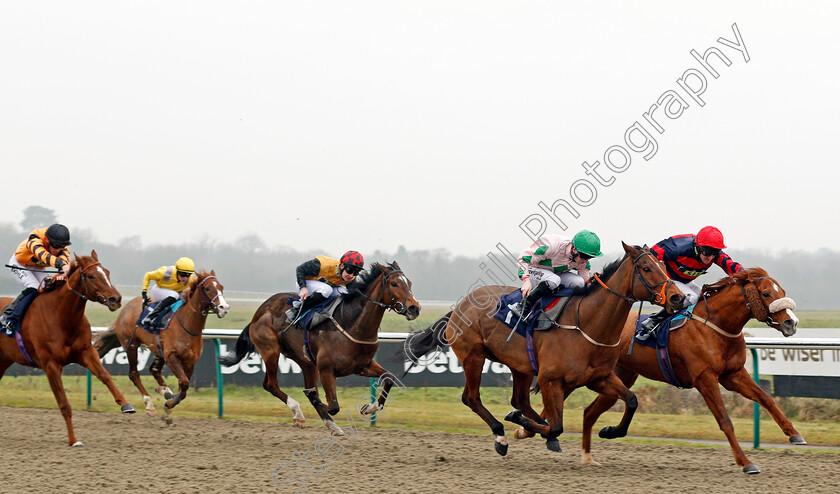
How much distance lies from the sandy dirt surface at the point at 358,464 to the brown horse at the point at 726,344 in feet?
→ 1.34

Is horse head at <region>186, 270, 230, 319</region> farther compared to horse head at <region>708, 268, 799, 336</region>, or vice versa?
horse head at <region>186, 270, 230, 319</region>

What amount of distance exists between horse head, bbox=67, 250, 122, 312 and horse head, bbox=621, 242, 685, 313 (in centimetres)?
414

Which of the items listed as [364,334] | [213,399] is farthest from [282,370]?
[364,334]

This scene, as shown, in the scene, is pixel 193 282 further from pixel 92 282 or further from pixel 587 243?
pixel 587 243

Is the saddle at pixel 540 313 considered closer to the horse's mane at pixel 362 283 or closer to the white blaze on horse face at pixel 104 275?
the horse's mane at pixel 362 283

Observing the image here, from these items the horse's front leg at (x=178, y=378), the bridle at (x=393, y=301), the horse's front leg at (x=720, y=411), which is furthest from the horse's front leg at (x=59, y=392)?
the horse's front leg at (x=720, y=411)

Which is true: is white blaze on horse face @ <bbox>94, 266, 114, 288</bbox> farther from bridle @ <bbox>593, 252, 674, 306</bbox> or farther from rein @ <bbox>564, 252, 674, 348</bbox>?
bridle @ <bbox>593, 252, 674, 306</bbox>

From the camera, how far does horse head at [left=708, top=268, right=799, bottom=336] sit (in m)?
5.65

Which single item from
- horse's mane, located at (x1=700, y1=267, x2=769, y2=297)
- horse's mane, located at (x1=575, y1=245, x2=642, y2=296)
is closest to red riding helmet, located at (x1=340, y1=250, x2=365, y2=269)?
horse's mane, located at (x1=575, y1=245, x2=642, y2=296)

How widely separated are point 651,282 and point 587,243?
80cm

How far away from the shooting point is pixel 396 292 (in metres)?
7.40

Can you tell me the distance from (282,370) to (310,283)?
82.1 inches

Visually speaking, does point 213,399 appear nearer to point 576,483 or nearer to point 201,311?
point 201,311

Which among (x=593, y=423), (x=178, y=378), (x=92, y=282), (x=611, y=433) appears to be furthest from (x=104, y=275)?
(x=611, y=433)
